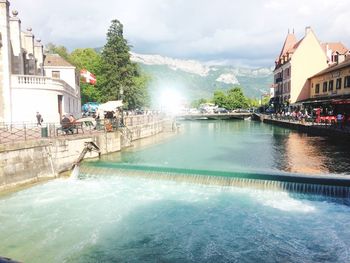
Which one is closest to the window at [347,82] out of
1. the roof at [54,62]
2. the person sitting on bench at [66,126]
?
the person sitting on bench at [66,126]

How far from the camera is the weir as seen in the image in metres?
16.9

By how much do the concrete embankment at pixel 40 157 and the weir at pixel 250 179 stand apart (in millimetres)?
2114

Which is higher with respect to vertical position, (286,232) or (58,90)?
(58,90)

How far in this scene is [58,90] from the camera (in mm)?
33094

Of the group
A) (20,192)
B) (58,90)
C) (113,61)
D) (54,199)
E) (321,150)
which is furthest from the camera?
(113,61)

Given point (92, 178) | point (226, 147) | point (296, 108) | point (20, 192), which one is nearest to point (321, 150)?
point (226, 147)

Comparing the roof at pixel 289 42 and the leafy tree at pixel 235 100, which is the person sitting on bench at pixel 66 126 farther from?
the leafy tree at pixel 235 100

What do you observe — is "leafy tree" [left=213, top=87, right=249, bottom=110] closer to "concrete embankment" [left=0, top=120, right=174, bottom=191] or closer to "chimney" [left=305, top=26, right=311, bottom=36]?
"chimney" [left=305, top=26, right=311, bottom=36]

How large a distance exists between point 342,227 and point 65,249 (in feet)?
35.7

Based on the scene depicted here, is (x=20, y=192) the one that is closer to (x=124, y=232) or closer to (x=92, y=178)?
(x=92, y=178)

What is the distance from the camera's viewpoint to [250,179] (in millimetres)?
18281

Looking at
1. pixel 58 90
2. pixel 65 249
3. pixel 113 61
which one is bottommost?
pixel 65 249

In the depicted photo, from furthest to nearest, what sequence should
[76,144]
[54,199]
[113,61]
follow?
[113,61] → [76,144] → [54,199]

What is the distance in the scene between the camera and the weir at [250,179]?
16.9 metres
